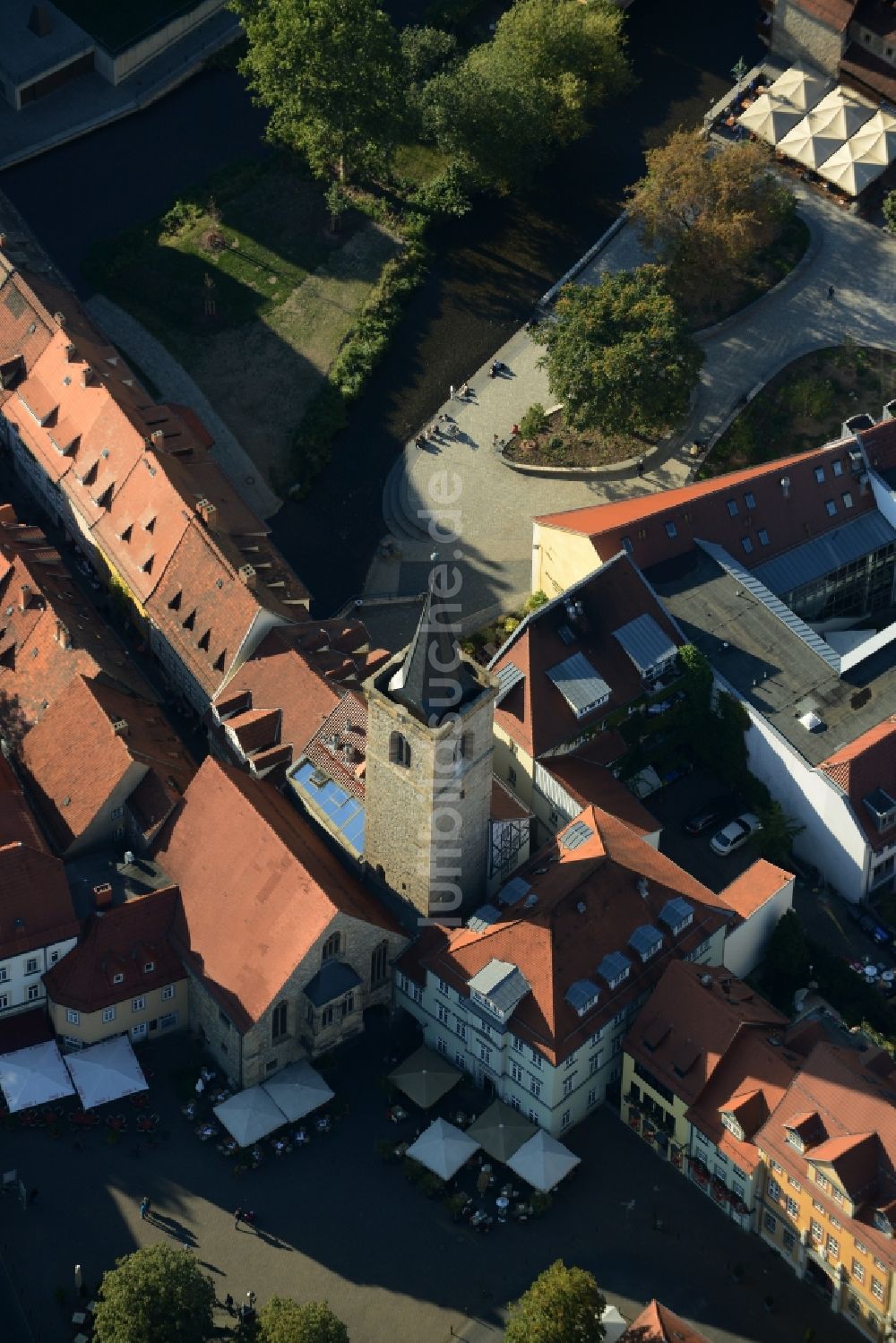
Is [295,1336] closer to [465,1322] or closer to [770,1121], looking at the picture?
[465,1322]

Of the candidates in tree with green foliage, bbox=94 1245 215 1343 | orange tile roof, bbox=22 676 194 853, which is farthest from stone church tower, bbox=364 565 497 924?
tree with green foliage, bbox=94 1245 215 1343

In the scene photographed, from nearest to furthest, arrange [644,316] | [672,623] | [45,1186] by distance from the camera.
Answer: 1. [45,1186]
2. [672,623]
3. [644,316]

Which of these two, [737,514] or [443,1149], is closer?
[443,1149]

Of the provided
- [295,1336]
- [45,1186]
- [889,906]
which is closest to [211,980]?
[45,1186]

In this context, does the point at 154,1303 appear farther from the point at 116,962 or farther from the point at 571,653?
the point at 571,653

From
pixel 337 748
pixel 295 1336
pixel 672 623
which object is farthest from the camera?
pixel 672 623

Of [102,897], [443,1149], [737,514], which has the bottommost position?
[443,1149]

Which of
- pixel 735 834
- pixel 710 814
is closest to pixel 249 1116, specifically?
pixel 735 834
